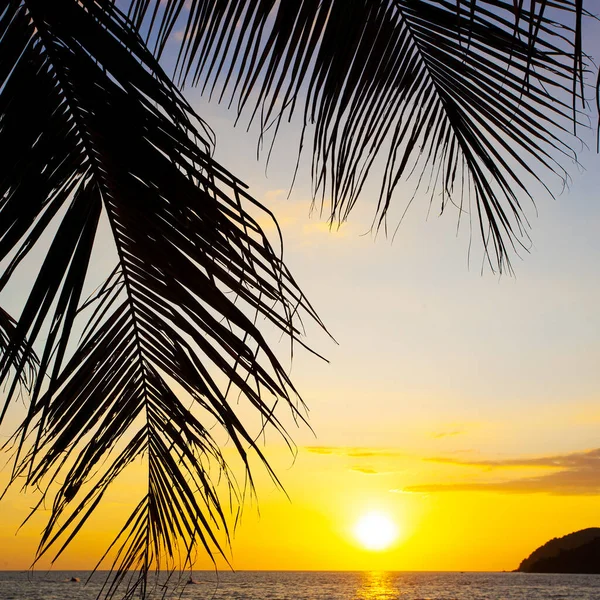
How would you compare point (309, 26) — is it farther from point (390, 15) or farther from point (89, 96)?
point (89, 96)

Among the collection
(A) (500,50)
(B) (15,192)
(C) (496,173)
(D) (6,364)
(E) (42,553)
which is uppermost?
(A) (500,50)

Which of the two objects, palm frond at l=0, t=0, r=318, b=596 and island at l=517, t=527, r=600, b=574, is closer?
palm frond at l=0, t=0, r=318, b=596

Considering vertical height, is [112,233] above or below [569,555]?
below

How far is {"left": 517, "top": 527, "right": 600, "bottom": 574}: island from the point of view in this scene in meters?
124

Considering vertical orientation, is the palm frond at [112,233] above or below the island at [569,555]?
below

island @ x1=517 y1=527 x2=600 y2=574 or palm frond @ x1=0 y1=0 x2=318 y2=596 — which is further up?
island @ x1=517 y1=527 x2=600 y2=574

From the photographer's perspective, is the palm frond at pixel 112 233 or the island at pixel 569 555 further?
the island at pixel 569 555

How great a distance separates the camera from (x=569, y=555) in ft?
416

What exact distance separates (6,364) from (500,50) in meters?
1.05

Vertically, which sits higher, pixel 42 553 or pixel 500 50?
pixel 500 50

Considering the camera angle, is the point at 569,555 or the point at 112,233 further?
the point at 569,555

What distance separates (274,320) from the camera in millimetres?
975

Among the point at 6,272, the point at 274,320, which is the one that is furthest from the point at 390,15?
the point at 6,272

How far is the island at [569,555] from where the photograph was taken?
124m
